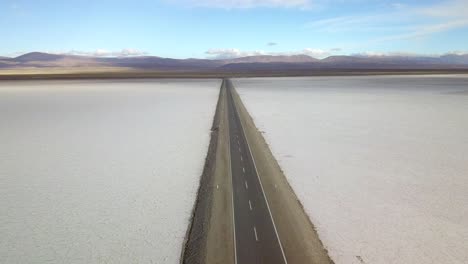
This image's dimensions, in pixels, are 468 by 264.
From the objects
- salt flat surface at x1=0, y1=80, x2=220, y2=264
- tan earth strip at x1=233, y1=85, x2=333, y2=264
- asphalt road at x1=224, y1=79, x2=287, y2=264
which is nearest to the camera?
asphalt road at x1=224, y1=79, x2=287, y2=264

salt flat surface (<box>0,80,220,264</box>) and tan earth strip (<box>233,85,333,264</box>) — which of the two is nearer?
tan earth strip (<box>233,85,333,264</box>)

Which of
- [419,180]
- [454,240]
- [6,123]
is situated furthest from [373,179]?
[6,123]

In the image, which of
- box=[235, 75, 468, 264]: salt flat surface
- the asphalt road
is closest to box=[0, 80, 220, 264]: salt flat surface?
the asphalt road

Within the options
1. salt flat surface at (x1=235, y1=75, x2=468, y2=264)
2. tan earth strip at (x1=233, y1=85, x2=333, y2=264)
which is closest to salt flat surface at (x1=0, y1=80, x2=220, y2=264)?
tan earth strip at (x1=233, y1=85, x2=333, y2=264)

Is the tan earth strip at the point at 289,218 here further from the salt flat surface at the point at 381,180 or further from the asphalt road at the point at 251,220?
the salt flat surface at the point at 381,180

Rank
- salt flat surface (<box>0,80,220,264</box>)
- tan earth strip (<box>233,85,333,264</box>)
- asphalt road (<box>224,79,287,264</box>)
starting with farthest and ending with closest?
salt flat surface (<box>0,80,220,264</box>) < tan earth strip (<box>233,85,333,264</box>) < asphalt road (<box>224,79,287,264</box>)

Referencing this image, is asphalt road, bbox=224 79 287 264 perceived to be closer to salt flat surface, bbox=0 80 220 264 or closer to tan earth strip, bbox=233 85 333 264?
tan earth strip, bbox=233 85 333 264

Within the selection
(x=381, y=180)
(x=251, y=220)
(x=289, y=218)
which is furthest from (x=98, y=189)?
(x=381, y=180)

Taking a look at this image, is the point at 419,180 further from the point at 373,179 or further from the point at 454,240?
the point at 454,240
